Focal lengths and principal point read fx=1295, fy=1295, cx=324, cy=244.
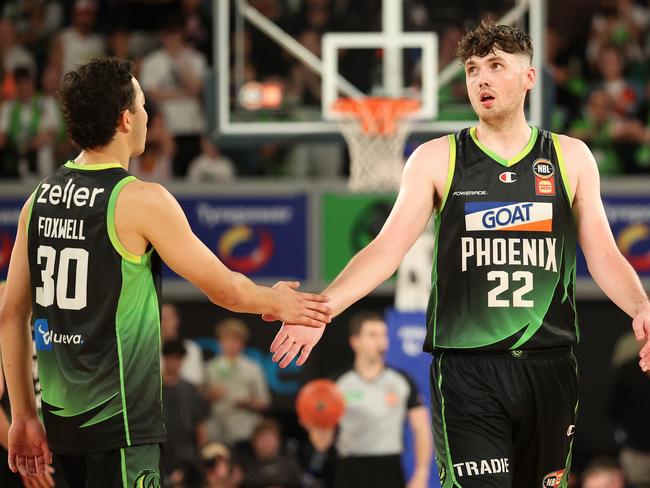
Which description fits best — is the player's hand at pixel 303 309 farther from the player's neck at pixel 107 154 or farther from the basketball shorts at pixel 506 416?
the player's neck at pixel 107 154

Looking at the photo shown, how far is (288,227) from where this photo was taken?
45.5 ft

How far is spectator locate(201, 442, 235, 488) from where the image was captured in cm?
1196

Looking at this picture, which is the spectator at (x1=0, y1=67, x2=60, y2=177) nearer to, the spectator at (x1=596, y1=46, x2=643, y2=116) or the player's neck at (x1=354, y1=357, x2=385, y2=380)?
the player's neck at (x1=354, y1=357, x2=385, y2=380)

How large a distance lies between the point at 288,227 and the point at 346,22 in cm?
230

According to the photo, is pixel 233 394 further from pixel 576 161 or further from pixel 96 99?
pixel 96 99

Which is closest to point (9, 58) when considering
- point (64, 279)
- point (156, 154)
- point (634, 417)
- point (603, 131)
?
point (156, 154)

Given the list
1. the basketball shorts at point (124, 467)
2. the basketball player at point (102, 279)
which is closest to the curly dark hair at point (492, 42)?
the basketball player at point (102, 279)

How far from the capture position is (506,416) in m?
5.87

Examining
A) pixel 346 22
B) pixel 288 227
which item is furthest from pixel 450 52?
pixel 288 227

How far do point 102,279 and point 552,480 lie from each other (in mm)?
2261

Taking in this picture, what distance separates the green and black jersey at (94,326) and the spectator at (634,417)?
27.4 feet

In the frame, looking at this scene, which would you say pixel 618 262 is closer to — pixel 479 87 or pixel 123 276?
pixel 479 87

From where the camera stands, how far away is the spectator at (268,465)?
12.1 m

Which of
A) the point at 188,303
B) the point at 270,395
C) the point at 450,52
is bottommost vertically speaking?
the point at 270,395
